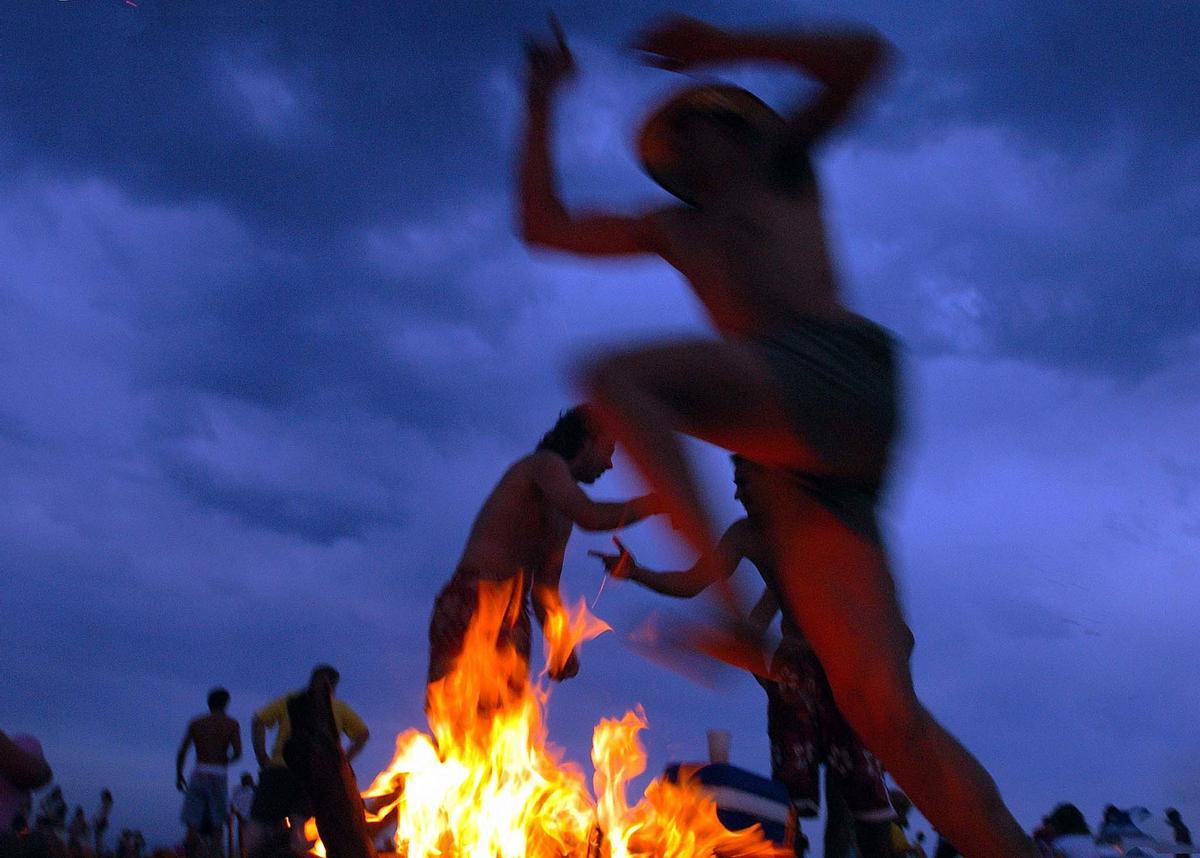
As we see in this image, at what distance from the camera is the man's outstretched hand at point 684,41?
7.17 feet

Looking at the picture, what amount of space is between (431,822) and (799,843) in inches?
77.0

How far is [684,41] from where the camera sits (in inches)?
86.4

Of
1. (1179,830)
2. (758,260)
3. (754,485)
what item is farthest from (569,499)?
(1179,830)

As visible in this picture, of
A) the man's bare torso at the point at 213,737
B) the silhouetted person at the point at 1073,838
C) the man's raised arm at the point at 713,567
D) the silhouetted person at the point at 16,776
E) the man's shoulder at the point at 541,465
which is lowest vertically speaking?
the man's raised arm at the point at 713,567

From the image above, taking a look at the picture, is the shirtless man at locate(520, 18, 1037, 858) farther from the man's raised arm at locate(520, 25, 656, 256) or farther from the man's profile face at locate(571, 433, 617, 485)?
the man's profile face at locate(571, 433, 617, 485)

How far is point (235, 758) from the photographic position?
9188mm

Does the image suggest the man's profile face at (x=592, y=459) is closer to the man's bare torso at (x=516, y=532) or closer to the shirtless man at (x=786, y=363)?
the man's bare torso at (x=516, y=532)

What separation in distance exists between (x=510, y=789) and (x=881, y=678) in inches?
68.6

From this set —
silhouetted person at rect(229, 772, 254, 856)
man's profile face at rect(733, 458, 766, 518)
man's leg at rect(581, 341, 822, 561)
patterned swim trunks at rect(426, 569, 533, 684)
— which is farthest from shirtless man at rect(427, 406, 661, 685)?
silhouetted person at rect(229, 772, 254, 856)

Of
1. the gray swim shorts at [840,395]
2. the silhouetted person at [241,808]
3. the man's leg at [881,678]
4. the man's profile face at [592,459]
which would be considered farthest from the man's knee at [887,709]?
the silhouetted person at [241,808]

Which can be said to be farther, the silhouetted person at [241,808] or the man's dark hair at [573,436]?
the silhouetted person at [241,808]

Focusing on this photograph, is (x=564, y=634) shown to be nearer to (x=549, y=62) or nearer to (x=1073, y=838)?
(x=549, y=62)

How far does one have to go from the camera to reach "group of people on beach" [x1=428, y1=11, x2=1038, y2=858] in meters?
1.96

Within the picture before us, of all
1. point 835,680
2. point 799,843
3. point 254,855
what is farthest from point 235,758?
point 835,680
